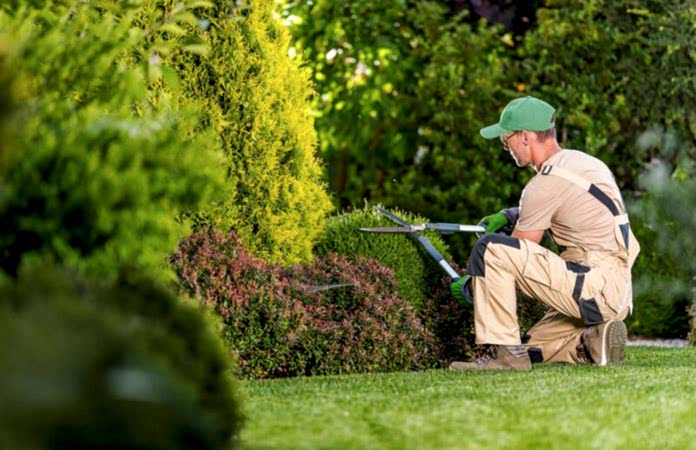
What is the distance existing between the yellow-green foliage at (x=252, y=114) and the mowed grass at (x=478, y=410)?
3.98 feet

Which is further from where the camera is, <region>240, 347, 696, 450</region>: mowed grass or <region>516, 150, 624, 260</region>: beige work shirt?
<region>516, 150, 624, 260</region>: beige work shirt

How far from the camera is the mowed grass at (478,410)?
3424mm

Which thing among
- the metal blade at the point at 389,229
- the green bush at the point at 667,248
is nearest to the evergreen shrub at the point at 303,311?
the metal blade at the point at 389,229

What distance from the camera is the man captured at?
6098 mm

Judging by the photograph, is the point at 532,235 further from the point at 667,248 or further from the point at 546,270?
the point at 667,248

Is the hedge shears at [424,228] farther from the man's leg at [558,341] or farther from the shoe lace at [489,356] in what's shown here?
the man's leg at [558,341]

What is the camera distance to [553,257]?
20.2 ft

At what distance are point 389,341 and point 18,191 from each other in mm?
3721

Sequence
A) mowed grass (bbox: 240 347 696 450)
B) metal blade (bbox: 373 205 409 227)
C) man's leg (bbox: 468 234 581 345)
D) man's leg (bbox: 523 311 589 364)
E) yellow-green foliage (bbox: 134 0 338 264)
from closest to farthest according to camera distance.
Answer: mowed grass (bbox: 240 347 696 450)
man's leg (bbox: 468 234 581 345)
yellow-green foliage (bbox: 134 0 338 264)
man's leg (bbox: 523 311 589 364)
metal blade (bbox: 373 205 409 227)

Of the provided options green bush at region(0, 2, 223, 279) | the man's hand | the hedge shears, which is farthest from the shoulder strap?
green bush at region(0, 2, 223, 279)

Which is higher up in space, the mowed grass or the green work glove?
the green work glove

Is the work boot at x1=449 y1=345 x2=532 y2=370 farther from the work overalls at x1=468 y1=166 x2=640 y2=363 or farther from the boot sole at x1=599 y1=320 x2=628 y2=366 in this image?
the boot sole at x1=599 y1=320 x2=628 y2=366

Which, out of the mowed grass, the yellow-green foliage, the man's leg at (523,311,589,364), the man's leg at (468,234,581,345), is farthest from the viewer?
the man's leg at (523,311,589,364)

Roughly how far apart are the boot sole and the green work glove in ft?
2.79
